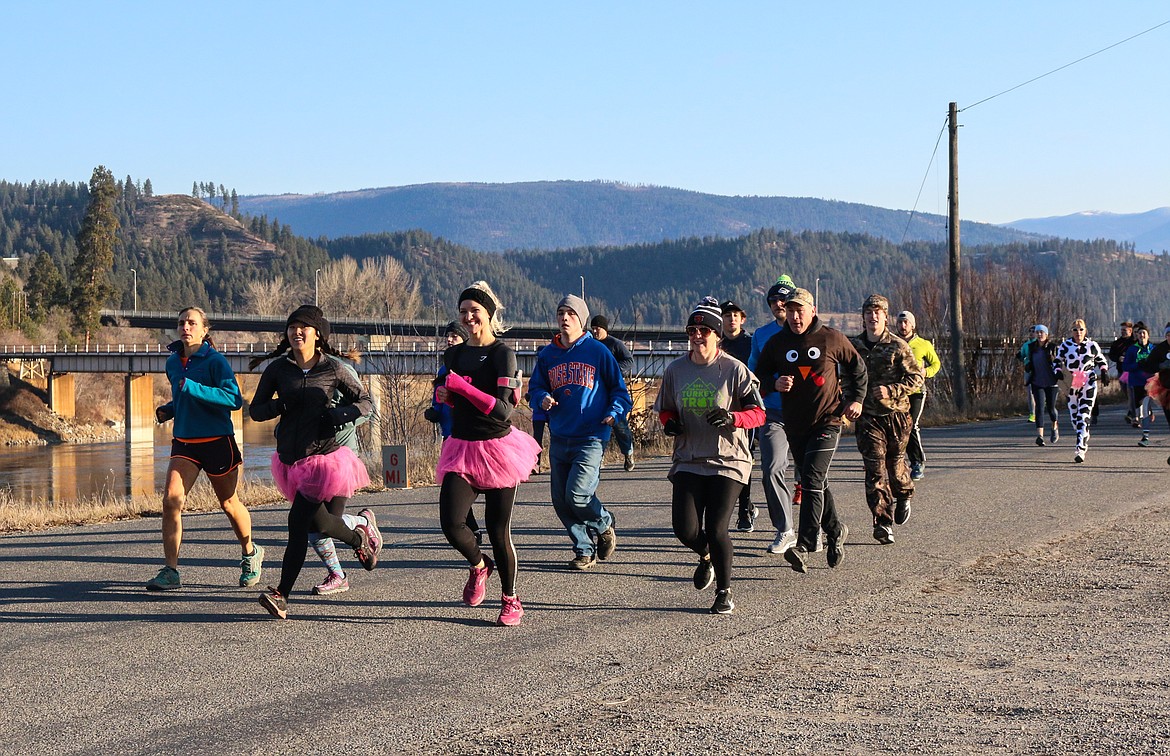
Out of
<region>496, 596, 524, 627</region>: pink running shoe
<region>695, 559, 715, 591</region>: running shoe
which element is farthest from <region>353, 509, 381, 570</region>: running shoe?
<region>695, 559, 715, 591</region>: running shoe

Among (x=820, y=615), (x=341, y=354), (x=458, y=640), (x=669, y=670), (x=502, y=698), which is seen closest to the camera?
(x=502, y=698)

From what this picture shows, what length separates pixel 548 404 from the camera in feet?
30.5

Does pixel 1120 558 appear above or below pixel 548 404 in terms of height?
below

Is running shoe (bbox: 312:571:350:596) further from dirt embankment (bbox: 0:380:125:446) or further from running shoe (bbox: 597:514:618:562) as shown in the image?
dirt embankment (bbox: 0:380:125:446)

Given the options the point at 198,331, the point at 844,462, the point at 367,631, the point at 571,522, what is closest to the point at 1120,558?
the point at 571,522

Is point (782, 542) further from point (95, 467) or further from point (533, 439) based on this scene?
point (95, 467)

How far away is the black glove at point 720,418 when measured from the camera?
26.0 feet

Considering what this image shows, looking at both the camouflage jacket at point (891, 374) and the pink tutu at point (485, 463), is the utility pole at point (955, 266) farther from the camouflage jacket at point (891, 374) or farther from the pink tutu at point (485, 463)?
the pink tutu at point (485, 463)

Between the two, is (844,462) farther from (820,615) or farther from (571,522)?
(820,615)

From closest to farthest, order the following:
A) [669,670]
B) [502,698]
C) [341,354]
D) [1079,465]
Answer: [502,698], [669,670], [341,354], [1079,465]

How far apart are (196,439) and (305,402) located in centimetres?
117

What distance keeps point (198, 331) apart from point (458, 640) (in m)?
3.11

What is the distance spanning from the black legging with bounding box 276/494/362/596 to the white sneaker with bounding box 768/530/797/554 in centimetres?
349

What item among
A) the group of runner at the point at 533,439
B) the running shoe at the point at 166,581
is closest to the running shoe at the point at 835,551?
the group of runner at the point at 533,439
